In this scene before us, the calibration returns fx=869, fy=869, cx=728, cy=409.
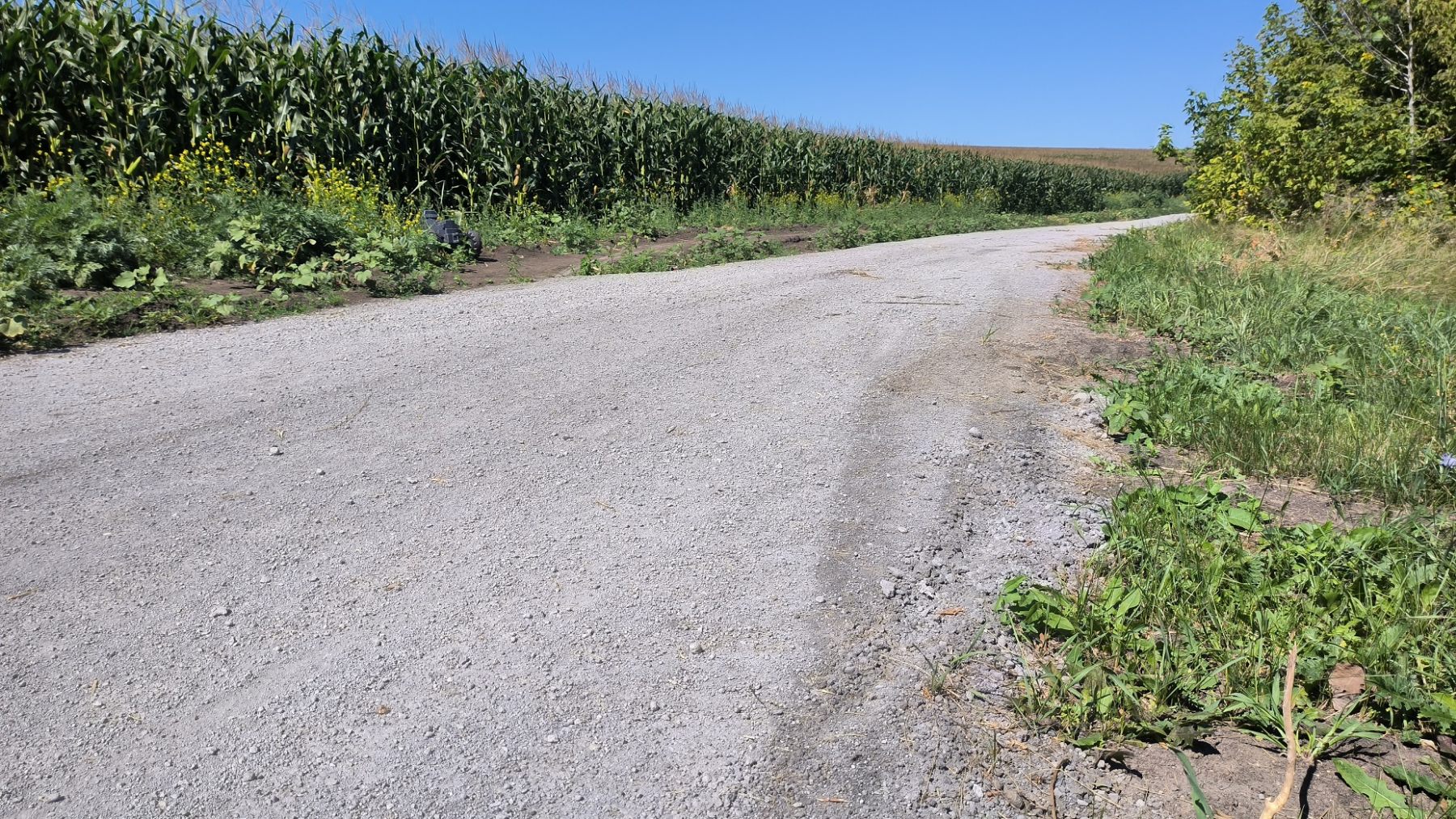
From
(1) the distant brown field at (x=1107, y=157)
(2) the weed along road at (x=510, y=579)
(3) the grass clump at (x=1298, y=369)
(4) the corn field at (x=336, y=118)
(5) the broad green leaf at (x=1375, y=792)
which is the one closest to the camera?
(5) the broad green leaf at (x=1375, y=792)

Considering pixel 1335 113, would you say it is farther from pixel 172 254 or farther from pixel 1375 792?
pixel 172 254

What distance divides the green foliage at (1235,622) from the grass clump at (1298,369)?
66 centimetres

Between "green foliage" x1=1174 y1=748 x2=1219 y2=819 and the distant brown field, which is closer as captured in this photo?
"green foliage" x1=1174 y1=748 x2=1219 y2=819

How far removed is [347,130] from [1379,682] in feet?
42.2

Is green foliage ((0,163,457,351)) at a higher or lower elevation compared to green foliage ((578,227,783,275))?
higher

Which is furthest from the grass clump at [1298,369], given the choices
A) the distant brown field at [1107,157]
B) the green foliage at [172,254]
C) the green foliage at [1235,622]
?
the distant brown field at [1107,157]

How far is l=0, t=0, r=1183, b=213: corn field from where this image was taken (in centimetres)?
968

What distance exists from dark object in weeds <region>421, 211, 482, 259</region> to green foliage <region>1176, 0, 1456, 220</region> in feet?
32.6

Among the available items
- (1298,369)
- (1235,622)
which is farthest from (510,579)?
(1298,369)

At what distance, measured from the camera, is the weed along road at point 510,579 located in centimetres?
203

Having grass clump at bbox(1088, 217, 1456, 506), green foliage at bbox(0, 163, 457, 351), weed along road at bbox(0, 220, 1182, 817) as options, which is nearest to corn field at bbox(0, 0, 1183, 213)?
green foliage at bbox(0, 163, 457, 351)

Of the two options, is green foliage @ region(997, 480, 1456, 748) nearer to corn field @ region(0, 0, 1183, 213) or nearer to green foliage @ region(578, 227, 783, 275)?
green foliage @ region(578, 227, 783, 275)

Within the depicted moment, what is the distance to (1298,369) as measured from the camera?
5383 mm

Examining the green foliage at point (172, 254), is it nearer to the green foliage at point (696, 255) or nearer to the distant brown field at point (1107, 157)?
the green foliage at point (696, 255)
